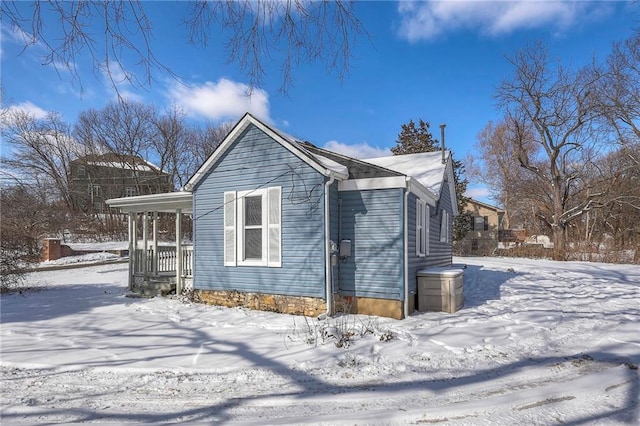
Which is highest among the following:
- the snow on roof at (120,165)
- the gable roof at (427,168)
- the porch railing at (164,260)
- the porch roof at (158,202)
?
the snow on roof at (120,165)

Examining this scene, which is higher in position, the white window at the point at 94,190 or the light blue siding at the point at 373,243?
the white window at the point at 94,190

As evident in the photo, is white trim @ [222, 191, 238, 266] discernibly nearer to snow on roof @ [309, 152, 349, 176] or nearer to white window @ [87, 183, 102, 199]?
snow on roof @ [309, 152, 349, 176]

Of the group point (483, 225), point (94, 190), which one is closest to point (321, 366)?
point (483, 225)

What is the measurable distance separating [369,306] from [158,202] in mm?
6782

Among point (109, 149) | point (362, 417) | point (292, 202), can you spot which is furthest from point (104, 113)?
point (362, 417)

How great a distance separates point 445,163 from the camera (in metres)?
12.8

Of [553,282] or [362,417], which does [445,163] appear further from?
[362,417]

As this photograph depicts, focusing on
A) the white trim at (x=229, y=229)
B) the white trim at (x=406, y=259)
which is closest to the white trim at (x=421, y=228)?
the white trim at (x=406, y=259)

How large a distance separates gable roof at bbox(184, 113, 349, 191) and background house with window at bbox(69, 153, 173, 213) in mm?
24010

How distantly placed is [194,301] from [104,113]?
28895 millimetres

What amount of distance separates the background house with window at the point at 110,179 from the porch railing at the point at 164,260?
68.8ft

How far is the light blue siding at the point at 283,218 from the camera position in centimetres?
808

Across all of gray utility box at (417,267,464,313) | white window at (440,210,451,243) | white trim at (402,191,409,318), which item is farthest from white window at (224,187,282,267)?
white window at (440,210,451,243)

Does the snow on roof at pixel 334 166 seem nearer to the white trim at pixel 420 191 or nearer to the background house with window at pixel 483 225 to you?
the white trim at pixel 420 191
